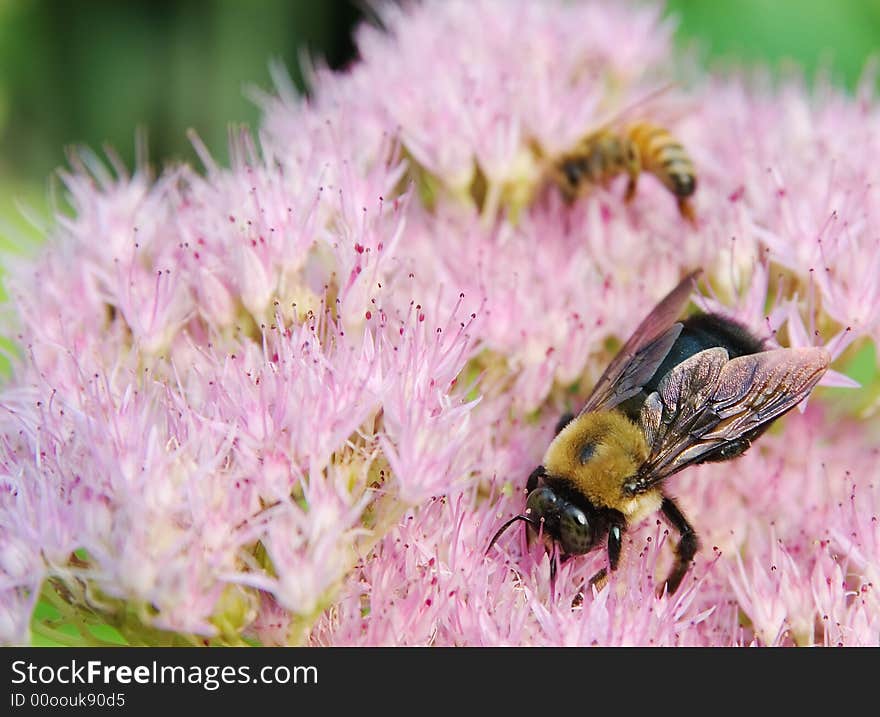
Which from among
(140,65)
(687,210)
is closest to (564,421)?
(687,210)

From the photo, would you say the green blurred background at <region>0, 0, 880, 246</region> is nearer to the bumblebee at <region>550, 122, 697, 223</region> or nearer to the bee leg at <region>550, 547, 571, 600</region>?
the bumblebee at <region>550, 122, 697, 223</region>

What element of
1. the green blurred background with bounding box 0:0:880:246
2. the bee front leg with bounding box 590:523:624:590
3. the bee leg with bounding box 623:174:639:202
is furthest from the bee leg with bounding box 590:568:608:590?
the green blurred background with bounding box 0:0:880:246

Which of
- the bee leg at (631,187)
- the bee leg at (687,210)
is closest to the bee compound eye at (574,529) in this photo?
the bee leg at (687,210)

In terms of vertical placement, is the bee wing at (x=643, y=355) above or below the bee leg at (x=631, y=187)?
below

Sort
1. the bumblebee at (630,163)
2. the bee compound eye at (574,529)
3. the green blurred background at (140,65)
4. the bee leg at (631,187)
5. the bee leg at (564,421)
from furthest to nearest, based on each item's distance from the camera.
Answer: the green blurred background at (140,65) → the bee leg at (631,187) → the bumblebee at (630,163) → the bee leg at (564,421) → the bee compound eye at (574,529)

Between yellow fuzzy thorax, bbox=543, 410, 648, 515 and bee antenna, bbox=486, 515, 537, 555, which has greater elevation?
yellow fuzzy thorax, bbox=543, 410, 648, 515

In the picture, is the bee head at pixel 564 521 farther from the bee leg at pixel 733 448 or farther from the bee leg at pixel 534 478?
the bee leg at pixel 733 448

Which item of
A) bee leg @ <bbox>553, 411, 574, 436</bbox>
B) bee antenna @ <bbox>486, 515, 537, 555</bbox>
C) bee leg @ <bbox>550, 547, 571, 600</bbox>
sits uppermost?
bee leg @ <bbox>553, 411, 574, 436</bbox>
